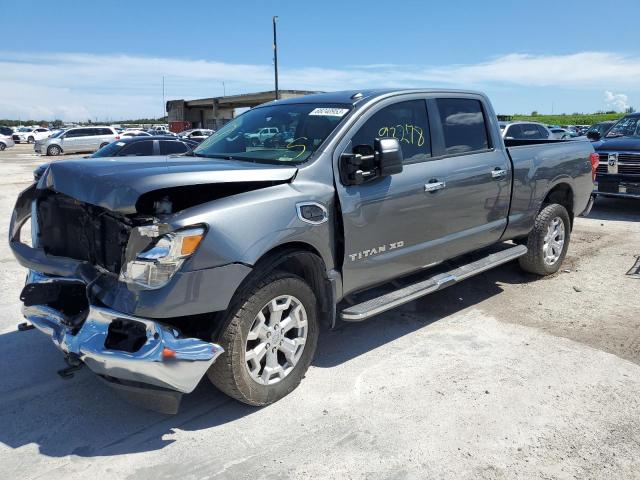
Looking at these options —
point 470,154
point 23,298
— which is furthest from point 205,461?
point 470,154

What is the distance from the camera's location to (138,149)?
12234 mm

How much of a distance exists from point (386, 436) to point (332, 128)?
212 centimetres

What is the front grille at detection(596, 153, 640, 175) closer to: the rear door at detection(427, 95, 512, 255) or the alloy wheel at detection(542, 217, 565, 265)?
the alloy wheel at detection(542, 217, 565, 265)

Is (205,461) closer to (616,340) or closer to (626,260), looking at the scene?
(616,340)

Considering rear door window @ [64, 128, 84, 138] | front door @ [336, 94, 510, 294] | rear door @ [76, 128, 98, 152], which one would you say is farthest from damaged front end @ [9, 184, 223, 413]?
rear door @ [76, 128, 98, 152]

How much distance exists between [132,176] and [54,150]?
32.6 m

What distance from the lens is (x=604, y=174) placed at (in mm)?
10000

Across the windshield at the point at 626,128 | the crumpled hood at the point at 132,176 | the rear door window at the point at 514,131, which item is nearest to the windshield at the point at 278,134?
the crumpled hood at the point at 132,176

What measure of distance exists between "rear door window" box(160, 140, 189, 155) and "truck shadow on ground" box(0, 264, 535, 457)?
880cm

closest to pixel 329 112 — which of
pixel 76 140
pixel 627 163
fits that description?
pixel 627 163

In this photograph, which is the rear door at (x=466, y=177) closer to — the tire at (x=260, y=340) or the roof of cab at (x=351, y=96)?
the roof of cab at (x=351, y=96)

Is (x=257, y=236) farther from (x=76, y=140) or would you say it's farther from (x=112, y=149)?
(x=76, y=140)

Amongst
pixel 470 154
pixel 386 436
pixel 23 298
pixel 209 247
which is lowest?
pixel 386 436

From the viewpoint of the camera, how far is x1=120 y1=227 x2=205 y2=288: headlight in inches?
112
